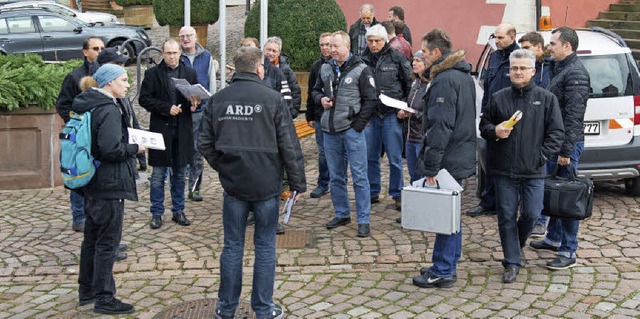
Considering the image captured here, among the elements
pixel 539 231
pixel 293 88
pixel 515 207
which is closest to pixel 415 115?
pixel 293 88

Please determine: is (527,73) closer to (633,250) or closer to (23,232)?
(633,250)

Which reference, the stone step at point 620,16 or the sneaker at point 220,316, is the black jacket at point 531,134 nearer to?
the sneaker at point 220,316

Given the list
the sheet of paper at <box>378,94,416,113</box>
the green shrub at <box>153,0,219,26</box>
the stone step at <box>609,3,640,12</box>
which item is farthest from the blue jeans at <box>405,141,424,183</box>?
the green shrub at <box>153,0,219,26</box>

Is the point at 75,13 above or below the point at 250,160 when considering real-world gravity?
above

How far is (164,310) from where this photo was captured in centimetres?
663

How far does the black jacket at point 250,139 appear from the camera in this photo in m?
5.96

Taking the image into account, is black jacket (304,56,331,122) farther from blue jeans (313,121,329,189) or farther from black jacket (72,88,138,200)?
black jacket (72,88,138,200)

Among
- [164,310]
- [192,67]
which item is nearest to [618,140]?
[192,67]

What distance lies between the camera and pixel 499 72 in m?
8.72

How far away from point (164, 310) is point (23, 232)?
2.55m

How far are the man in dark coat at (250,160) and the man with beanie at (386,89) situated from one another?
9.45 ft

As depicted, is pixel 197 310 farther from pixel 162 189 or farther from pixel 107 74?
pixel 162 189

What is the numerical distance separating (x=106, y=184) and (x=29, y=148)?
13.0ft

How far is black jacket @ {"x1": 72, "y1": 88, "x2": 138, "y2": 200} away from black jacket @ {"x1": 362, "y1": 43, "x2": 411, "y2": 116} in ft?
10.4
